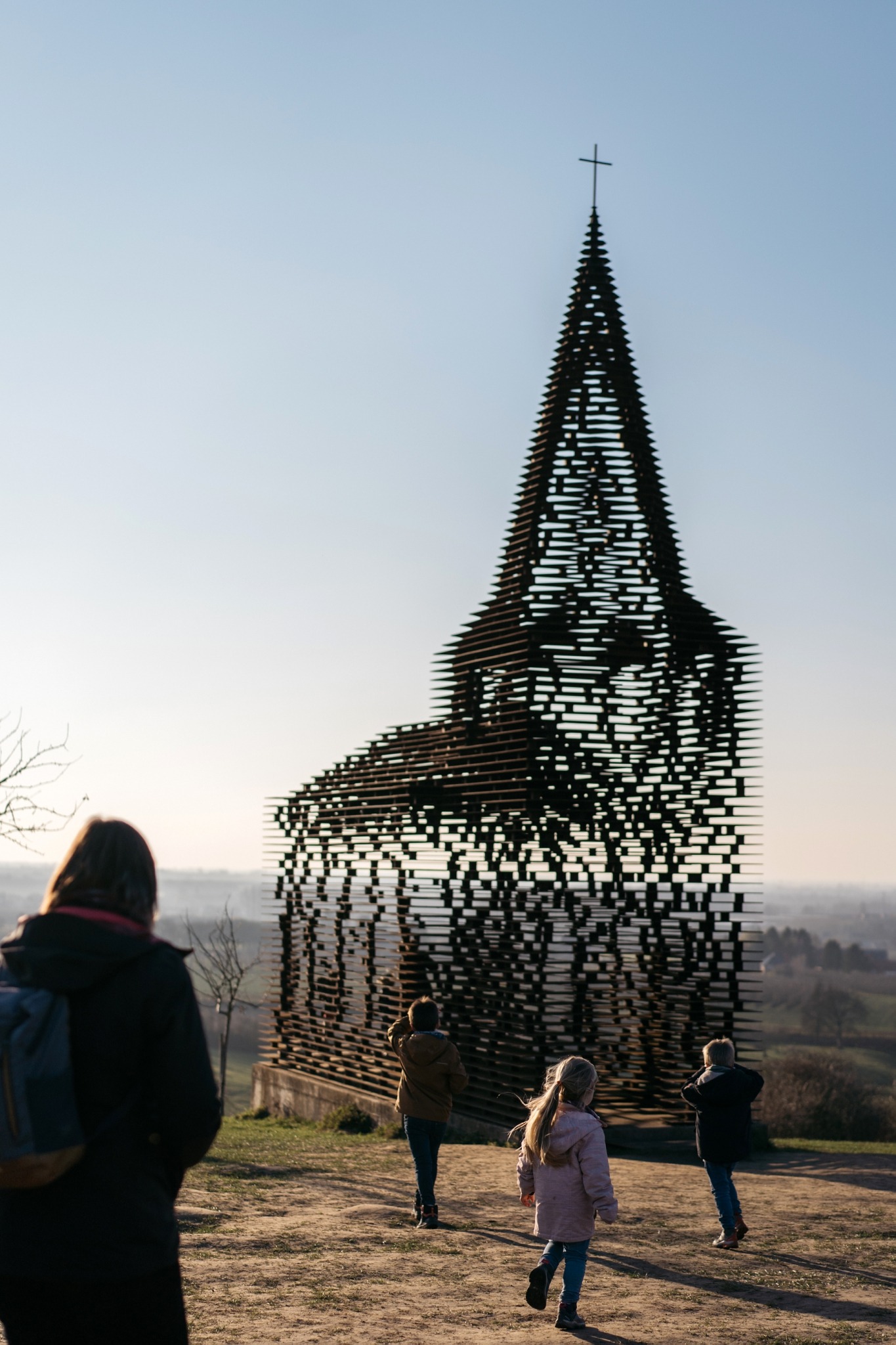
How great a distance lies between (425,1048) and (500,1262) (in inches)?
60.1

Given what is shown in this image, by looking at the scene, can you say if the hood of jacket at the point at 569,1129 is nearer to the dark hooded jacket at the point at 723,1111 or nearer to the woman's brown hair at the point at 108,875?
the dark hooded jacket at the point at 723,1111

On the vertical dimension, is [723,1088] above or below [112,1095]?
below

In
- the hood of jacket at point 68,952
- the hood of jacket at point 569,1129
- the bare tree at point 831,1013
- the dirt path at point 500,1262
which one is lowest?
the bare tree at point 831,1013

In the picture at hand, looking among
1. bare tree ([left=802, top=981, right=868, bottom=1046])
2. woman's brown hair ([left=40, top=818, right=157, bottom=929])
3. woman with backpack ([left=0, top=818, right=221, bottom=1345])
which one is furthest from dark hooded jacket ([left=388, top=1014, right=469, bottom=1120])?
bare tree ([left=802, top=981, right=868, bottom=1046])

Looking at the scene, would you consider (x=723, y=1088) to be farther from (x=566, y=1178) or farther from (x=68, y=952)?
(x=68, y=952)

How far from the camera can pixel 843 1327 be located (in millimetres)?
6828

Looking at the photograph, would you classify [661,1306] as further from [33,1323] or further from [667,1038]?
[667,1038]

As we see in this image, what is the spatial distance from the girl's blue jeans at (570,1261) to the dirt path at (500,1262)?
0.66 ft

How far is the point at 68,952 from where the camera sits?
304 cm

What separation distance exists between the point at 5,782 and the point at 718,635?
33.9 feet

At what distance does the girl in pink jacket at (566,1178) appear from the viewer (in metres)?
6.41

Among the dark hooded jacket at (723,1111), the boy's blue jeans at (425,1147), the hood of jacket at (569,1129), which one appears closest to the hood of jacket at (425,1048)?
the boy's blue jeans at (425,1147)

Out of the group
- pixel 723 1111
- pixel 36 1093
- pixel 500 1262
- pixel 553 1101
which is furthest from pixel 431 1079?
pixel 36 1093

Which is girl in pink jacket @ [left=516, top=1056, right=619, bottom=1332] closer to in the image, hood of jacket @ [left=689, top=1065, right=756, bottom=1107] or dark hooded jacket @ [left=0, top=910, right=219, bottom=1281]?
hood of jacket @ [left=689, top=1065, right=756, bottom=1107]
